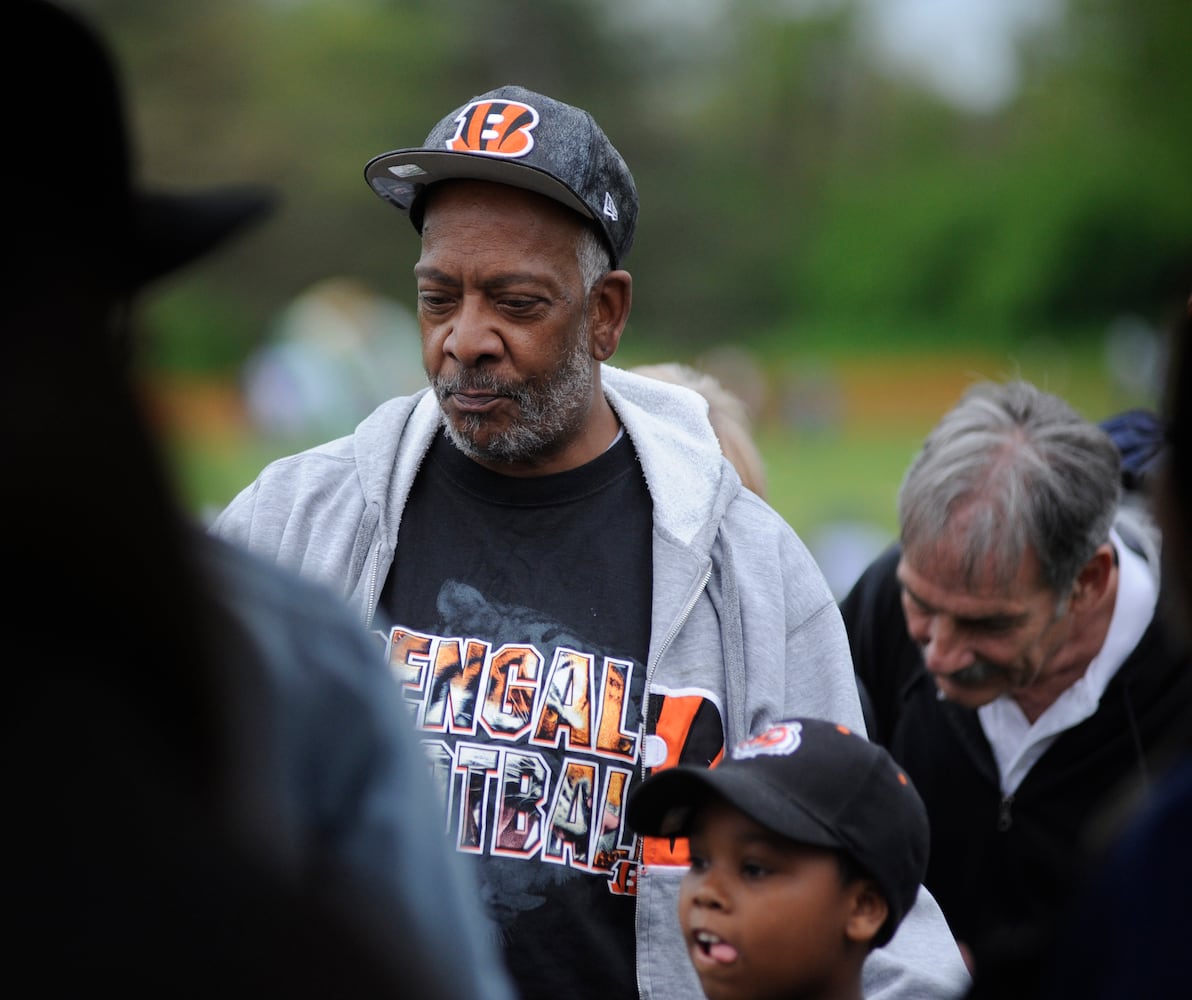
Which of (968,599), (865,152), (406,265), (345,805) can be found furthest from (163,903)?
(865,152)

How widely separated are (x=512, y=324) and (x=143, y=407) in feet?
6.68

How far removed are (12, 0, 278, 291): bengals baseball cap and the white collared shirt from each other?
265 centimetres

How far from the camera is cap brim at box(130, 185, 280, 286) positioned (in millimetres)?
1194

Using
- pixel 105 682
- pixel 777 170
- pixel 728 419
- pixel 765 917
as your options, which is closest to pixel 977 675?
pixel 728 419

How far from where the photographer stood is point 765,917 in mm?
2336

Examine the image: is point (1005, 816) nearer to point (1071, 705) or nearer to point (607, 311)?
point (1071, 705)

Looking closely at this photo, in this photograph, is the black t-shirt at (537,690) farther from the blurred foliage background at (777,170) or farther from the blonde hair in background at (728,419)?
the blurred foliage background at (777,170)

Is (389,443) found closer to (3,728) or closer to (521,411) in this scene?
(521,411)

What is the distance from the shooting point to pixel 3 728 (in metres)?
0.92

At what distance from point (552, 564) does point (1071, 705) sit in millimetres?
1286

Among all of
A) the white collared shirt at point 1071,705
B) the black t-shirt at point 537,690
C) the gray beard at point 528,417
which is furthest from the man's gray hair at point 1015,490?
the gray beard at point 528,417

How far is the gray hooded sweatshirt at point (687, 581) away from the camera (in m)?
2.58

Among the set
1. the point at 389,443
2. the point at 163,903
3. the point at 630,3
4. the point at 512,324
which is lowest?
the point at 163,903

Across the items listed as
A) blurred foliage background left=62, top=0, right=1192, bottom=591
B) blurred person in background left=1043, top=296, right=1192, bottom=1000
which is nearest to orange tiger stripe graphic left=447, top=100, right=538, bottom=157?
blurred person in background left=1043, top=296, right=1192, bottom=1000
